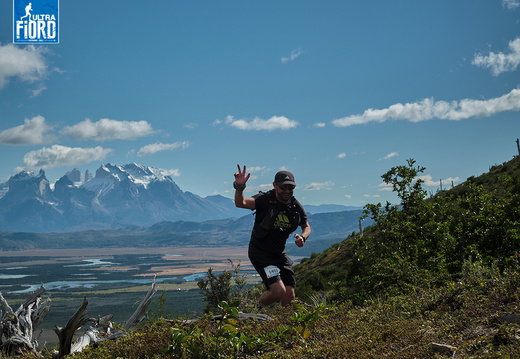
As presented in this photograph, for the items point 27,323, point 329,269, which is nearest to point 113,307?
point 329,269

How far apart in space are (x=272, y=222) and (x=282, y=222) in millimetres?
179

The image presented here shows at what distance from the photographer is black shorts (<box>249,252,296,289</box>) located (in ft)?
24.6

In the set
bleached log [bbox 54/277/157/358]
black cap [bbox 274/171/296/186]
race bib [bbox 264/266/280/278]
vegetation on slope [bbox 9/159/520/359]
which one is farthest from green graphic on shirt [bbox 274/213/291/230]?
bleached log [bbox 54/277/157/358]

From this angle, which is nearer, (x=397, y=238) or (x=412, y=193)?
(x=397, y=238)

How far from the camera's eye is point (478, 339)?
14.5ft

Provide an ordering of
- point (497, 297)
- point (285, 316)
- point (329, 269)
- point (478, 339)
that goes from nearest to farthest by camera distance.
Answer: point (478, 339), point (497, 297), point (285, 316), point (329, 269)

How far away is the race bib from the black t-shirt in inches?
10.5

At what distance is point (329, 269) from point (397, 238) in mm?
19268

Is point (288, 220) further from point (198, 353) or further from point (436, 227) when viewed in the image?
point (436, 227)

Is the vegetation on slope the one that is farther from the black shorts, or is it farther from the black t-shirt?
the black t-shirt

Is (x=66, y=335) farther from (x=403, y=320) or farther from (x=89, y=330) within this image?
(x=403, y=320)

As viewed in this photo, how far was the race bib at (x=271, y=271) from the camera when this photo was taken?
7.48 meters

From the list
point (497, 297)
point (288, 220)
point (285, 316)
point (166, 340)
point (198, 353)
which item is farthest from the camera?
point (288, 220)

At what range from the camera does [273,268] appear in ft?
24.8
